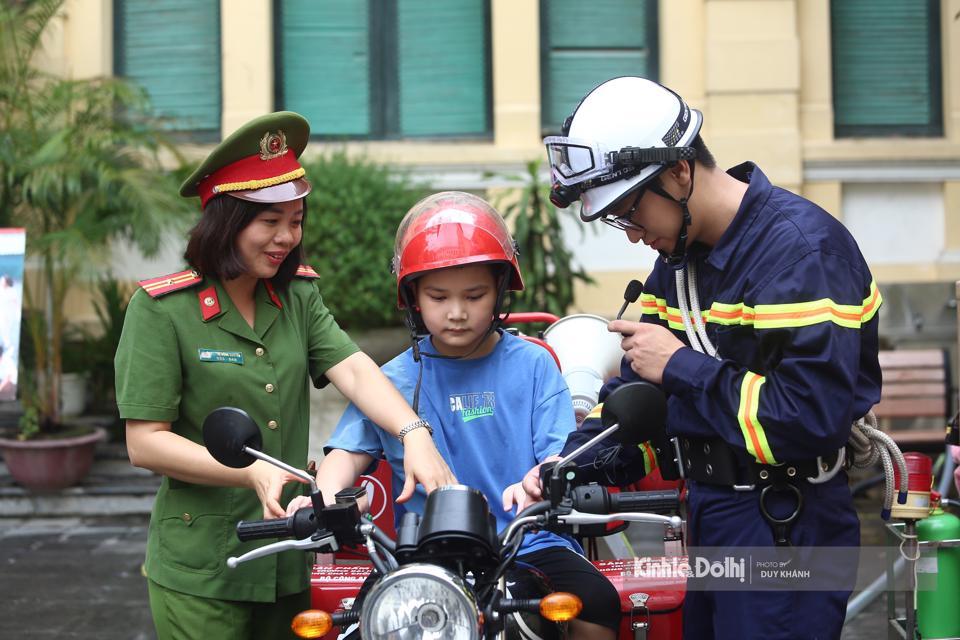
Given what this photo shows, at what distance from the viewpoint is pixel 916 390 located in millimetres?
8398

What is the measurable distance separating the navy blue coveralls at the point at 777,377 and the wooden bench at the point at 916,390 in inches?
225

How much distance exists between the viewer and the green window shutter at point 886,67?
1013cm

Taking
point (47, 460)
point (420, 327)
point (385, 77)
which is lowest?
point (47, 460)

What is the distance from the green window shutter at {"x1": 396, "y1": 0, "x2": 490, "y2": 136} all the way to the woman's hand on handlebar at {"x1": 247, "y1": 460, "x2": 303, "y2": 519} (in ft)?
23.9

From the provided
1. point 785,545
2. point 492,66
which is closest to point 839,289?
point 785,545

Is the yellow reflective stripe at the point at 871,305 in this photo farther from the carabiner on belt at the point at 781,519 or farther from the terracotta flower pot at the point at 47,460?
the terracotta flower pot at the point at 47,460

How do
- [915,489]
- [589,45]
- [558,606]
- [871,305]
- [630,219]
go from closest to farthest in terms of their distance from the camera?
[558,606], [871,305], [630,219], [915,489], [589,45]

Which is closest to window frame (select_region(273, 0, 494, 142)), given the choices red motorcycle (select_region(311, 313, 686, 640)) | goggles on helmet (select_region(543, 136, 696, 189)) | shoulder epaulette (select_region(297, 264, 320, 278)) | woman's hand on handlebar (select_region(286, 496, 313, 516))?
shoulder epaulette (select_region(297, 264, 320, 278))

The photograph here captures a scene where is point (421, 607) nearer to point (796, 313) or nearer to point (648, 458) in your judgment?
point (796, 313)

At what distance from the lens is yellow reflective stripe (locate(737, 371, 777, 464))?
108 inches

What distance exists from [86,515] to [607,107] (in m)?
6.44

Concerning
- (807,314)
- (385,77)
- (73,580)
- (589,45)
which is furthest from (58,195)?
(807,314)

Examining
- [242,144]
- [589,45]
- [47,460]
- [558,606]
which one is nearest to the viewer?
[558,606]

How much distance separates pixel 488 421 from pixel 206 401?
2.56 ft
